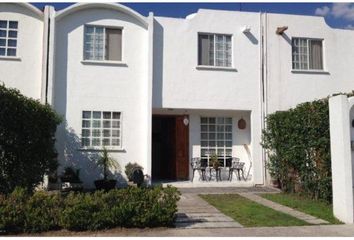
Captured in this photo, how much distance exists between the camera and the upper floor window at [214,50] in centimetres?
1628

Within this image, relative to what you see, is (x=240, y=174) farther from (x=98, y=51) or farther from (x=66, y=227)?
(x=66, y=227)

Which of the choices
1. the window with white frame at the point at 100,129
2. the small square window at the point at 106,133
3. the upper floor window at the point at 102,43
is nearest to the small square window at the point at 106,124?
the window with white frame at the point at 100,129

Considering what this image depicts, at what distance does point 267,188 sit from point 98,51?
8076mm

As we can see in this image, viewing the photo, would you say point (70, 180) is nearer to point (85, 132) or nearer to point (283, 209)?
point (85, 132)

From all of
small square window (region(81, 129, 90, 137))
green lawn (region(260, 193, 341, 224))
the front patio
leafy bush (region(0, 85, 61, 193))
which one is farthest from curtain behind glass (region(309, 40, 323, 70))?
leafy bush (region(0, 85, 61, 193))

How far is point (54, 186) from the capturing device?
14289 mm

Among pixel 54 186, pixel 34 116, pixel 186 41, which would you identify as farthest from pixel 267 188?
pixel 34 116

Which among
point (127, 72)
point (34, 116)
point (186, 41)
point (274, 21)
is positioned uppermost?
point (274, 21)

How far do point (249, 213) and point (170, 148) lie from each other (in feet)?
24.4

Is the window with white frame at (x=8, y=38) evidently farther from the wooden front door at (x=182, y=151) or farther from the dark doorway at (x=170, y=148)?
the wooden front door at (x=182, y=151)

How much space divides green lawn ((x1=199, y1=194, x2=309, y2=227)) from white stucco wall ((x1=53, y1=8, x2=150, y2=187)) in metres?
4.10

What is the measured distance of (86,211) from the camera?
8.23m

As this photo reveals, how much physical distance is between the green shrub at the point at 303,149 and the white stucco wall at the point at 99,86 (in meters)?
4.76

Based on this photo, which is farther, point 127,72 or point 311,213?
point 127,72
